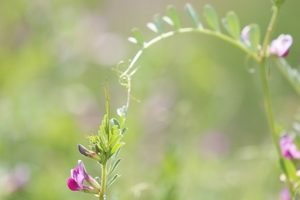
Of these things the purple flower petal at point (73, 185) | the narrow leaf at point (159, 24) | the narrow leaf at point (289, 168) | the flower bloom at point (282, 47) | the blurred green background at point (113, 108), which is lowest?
the purple flower petal at point (73, 185)

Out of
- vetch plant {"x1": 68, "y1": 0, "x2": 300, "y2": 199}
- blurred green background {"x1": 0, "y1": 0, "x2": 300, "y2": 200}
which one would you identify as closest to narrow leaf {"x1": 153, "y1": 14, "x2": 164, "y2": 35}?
vetch plant {"x1": 68, "y1": 0, "x2": 300, "y2": 199}

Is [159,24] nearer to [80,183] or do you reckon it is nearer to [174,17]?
[174,17]

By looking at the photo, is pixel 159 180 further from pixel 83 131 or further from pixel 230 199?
pixel 83 131

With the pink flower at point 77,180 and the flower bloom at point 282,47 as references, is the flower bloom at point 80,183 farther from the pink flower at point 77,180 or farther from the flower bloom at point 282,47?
the flower bloom at point 282,47

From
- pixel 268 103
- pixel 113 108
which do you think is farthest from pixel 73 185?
pixel 113 108

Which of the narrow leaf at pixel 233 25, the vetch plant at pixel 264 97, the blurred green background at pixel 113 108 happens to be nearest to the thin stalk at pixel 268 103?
the vetch plant at pixel 264 97

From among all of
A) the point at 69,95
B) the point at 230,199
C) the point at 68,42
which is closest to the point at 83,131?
the point at 69,95

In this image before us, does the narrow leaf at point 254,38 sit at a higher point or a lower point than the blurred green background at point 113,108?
lower
